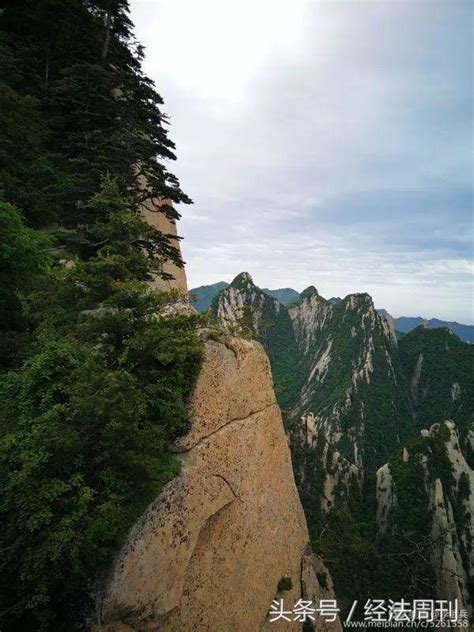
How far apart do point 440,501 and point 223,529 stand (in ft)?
193

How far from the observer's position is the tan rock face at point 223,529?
6660 millimetres

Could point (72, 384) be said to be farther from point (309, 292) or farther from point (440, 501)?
point (309, 292)

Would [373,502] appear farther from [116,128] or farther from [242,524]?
[116,128]

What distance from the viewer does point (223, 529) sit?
933 cm

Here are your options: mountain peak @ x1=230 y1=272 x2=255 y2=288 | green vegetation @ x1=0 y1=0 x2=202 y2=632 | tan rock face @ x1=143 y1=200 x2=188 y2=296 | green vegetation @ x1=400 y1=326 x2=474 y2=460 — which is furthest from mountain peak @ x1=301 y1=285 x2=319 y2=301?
green vegetation @ x1=0 y1=0 x2=202 y2=632

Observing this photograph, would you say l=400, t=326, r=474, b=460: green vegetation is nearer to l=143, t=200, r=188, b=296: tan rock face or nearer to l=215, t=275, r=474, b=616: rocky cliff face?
l=215, t=275, r=474, b=616: rocky cliff face

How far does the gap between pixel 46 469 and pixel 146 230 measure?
635 cm

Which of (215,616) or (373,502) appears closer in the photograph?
(215,616)

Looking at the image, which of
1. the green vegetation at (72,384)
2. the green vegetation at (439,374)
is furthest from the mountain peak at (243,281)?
the green vegetation at (72,384)

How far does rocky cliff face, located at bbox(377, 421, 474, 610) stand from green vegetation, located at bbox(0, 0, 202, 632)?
52.5 meters

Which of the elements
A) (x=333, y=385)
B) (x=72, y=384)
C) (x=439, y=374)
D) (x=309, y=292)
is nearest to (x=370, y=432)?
(x=333, y=385)

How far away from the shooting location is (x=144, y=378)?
789 centimetres

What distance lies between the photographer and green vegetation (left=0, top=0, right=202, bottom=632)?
5.31 meters

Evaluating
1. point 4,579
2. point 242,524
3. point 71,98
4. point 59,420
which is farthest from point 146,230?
point 71,98
